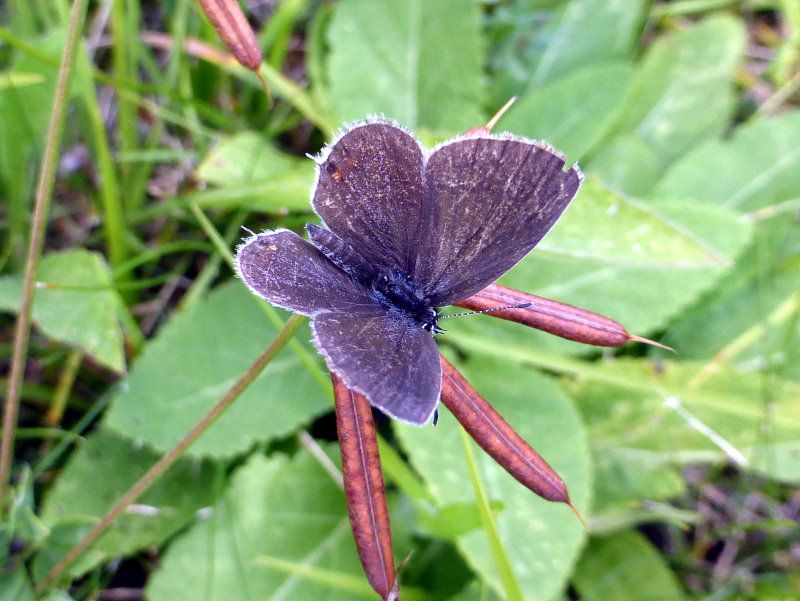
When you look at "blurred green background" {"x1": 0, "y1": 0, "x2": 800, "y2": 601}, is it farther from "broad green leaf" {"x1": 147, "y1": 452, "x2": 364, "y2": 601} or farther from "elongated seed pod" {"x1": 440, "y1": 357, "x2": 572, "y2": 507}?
"elongated seed pod" {"x1": 440, "y1": 357, "x2": 572, "y2": 507}

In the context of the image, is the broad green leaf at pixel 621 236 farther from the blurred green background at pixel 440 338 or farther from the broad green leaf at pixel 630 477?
the broad green leaf at pixel 630 477

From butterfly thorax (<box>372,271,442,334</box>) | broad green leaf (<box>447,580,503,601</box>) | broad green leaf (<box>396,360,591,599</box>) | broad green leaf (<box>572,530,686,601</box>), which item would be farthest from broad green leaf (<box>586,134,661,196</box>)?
broad green leaf (<box>447,580,503,601</box>)

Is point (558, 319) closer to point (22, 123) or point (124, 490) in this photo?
point (124, 490)

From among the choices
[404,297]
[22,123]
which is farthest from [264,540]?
[22,123]

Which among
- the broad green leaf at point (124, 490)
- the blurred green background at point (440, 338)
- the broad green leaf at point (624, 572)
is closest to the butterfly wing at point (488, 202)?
the blurred green background at point (440, 338)

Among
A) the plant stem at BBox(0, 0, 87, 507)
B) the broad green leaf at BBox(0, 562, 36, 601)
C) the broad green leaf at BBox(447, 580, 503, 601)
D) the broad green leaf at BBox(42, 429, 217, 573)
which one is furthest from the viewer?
the broad green leaf at BBox(42, 429, 217, 573)

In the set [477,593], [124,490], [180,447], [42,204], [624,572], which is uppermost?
[42,204]
